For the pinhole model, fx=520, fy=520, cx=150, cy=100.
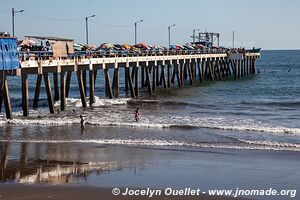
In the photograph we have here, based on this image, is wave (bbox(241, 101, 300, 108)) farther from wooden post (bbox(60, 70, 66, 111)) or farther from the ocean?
wooden post (bbox(60, 70, 66, 111))

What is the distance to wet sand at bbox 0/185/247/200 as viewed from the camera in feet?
40.2

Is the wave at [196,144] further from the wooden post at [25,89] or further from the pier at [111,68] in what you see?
the pier at [111,68]

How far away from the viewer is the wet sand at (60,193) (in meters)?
12.3

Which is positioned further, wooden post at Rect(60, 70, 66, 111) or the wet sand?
wooden post at Rect(60, 70, 66, 111)

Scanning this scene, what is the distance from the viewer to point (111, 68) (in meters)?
35.8

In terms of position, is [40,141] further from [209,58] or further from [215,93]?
[209,58]

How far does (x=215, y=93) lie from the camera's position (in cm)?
4731

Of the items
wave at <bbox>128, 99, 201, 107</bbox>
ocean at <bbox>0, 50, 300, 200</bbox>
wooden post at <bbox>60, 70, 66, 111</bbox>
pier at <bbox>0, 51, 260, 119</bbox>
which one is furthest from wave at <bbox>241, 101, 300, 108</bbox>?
wooden post at <bbox>60, 70, 66, 111</bbox>

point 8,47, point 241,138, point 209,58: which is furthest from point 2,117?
point 209,58

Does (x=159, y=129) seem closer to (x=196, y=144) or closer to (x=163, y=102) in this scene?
(x=196, y=144)

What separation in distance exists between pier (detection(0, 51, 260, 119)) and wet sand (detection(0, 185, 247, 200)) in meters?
12.0

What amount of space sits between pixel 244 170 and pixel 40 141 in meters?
8.59

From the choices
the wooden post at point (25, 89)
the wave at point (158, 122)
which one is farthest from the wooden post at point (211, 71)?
the wooden post at point (25, 89)

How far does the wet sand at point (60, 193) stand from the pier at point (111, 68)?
12.0m
